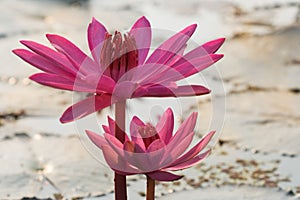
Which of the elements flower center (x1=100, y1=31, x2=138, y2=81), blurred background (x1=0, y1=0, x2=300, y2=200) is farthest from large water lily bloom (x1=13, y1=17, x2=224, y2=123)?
blurred background (x1=0, y1=0, x2=300, y2=200)

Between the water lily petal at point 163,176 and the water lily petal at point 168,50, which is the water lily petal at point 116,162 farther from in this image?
the water lily petal at point 168,50

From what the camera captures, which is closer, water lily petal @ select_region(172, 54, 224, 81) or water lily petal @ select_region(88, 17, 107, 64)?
water lily petal @ select_region(172, 54, 224, 81)

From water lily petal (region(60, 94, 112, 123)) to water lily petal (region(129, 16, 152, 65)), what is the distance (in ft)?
0.37

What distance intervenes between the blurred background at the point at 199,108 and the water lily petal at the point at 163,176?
21 cm

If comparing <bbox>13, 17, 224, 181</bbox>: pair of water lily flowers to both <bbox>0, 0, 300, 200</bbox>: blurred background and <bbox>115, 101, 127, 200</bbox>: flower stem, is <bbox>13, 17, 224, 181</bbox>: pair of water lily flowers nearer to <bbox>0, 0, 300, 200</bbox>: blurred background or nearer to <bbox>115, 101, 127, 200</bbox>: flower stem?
<bbox>115, 101, 127, 200</bbox>: flower stem

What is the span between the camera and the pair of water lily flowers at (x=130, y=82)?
0.82m

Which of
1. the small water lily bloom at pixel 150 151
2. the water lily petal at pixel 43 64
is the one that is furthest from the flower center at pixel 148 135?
the water lily petal at pixel 43 64

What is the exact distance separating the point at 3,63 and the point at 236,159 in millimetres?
836

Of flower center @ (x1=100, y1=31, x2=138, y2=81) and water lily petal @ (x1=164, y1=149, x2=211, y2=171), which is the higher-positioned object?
flower center @ (x1=100, y1=31, x2=138, y2=81)

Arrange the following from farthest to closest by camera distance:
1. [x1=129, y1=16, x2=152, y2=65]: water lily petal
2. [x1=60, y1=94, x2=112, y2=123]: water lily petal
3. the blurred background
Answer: the blurred background < [x1=129, y1=16, x2=152, y2=65]: water lily petal < [x1=60, y1=94, x2=112, y2=123]: water lily petal

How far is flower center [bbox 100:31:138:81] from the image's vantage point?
0.86 metres

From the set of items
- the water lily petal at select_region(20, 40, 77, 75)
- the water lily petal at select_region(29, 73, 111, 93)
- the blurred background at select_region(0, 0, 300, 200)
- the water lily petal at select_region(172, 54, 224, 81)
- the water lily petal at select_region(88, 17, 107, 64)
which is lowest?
the blurred background at select_region(0, 0, 300, 200)

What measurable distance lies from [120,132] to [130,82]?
0.07m

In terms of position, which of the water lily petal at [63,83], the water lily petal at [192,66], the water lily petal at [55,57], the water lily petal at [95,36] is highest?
the water lily petal at [95,36]
